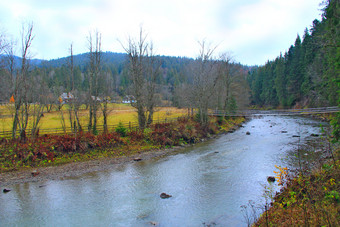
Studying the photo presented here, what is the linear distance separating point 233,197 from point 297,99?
2320 inches

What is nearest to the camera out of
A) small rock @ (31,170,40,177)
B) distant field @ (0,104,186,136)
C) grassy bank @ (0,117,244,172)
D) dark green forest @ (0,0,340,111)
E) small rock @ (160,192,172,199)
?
small rock @ (160,192,172,199)

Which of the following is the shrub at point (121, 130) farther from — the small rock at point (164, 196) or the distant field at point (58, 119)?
the small rock at point (164, 196)

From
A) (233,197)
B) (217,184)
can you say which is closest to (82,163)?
(217,184)

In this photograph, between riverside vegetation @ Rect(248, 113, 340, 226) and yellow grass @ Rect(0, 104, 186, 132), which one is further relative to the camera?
yellow grass @ Rect(0, 104, 186, 132)

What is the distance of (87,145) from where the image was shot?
62.7ft

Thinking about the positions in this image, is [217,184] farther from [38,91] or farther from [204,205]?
[38,91]

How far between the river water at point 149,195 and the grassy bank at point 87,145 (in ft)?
12.1

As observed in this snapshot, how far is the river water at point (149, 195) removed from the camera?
8609mm

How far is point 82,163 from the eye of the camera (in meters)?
17.0

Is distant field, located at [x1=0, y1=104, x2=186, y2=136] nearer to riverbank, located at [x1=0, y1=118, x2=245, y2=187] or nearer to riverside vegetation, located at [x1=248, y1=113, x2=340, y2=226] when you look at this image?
riverbank, located at [x1=0, y1=118, x2=245, y2=187]

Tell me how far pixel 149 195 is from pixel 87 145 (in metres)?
Result: 10.5

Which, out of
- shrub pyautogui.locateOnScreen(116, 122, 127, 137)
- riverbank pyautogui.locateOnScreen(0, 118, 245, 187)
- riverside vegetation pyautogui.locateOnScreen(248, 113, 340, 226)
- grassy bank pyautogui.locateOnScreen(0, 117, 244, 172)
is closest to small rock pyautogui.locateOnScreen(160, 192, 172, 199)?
riverside vegetation pyautogui.locateOnScreen(248, 113, 340, 226)

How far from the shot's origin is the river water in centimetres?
861

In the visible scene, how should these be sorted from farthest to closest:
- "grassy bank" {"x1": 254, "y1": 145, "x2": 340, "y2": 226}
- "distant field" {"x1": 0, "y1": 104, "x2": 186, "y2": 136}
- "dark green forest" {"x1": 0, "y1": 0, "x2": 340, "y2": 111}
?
"distant field" {"x1": 0, "y1": 104, "x2": 186, "y2": 136}
"dark green forest" {"x1": 0, "y1": 0, "x2": 340, "y2": 111}
"grassy bank" {"x1": 254, "y1": 145, "x2": 340, "y2": 226}
